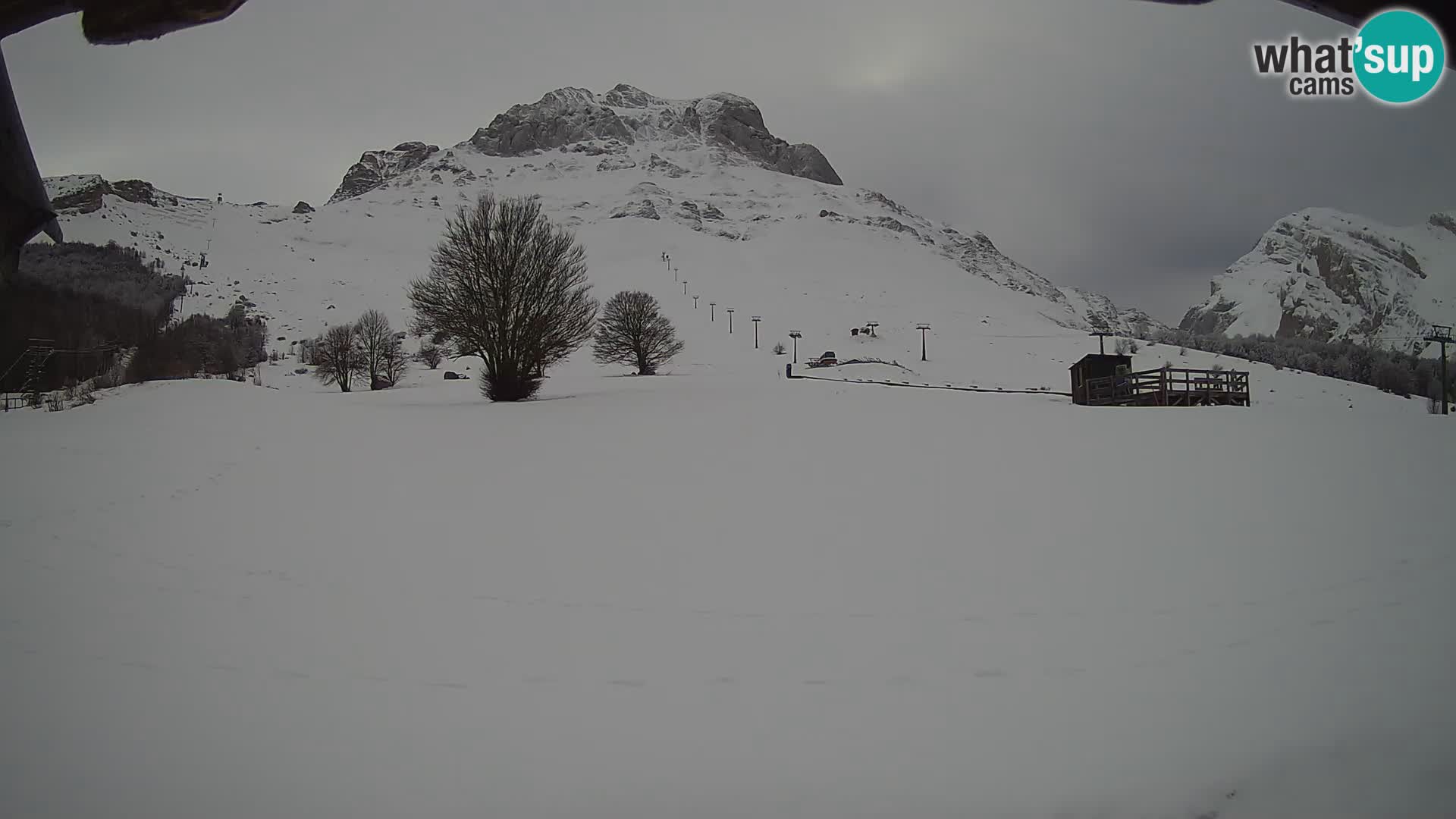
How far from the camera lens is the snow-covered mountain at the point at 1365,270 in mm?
5621

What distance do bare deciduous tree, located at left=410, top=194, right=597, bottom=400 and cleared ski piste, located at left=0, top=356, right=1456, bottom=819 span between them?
12.7 m

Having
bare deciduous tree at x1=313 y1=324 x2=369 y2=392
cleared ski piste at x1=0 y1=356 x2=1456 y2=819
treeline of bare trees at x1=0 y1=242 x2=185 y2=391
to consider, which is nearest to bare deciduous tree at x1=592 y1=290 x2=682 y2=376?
bare deciduous tree at x1=313 y1=324 x2=369 y2=392

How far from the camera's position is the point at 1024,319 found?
9050 cm

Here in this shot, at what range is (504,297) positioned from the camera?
2325 centimetres

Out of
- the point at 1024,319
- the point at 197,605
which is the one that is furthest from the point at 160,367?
the point at 1024,319

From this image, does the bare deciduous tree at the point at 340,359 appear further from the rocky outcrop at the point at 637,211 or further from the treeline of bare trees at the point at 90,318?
the rocky outcrop at the point at 637,211

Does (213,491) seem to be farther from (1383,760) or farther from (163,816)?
(1383,760)

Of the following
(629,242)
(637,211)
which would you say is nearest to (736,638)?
(629,242)

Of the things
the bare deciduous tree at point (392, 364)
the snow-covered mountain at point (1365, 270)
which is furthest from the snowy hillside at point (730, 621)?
the bare deciduous tree at point (392, 364)

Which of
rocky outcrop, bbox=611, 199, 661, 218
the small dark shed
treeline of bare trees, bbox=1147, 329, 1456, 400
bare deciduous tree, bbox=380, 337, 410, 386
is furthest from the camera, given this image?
rocky outcrop, bbox=611, 199, 661, 218

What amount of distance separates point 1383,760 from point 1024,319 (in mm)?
95840

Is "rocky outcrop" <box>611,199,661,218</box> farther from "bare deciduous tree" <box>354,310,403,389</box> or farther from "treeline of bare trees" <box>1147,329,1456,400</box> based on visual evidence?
"treeline of bare trees" <box>1147,329,1456,400</box>

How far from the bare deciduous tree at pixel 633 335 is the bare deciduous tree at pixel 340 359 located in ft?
54.3

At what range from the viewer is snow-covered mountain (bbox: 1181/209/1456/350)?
5.62 m
